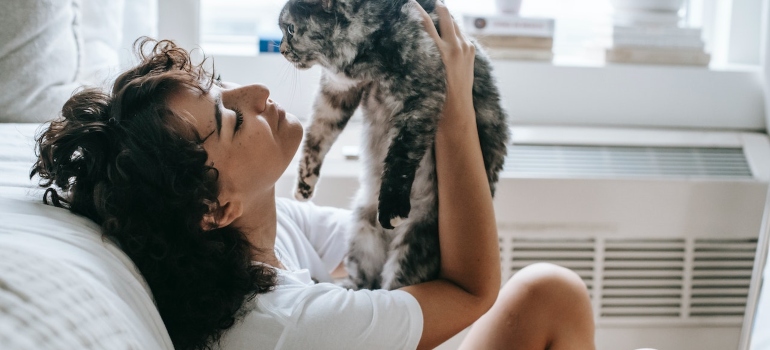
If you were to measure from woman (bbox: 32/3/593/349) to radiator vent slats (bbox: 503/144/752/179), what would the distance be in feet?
1.99

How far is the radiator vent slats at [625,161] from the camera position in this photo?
188cm

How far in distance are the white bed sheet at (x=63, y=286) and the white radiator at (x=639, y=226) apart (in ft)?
3.18

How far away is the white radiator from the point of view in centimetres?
185

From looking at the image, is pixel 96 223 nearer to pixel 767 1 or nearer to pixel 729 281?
pixel 729 281

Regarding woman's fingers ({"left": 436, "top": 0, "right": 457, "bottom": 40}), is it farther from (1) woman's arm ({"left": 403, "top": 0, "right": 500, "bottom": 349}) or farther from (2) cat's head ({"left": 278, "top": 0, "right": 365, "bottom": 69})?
(2) cat's head ({"left": 278, "top": 0, "right": 365, "bottom": 69})

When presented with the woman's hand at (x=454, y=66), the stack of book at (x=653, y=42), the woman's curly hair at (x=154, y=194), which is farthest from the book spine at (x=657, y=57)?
the woman's curly hair at (x=154, y=194)

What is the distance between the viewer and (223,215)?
1084 mm

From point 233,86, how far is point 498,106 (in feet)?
1.82

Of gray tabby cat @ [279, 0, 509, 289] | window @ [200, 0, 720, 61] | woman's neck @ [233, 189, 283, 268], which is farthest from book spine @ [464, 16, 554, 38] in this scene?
woman's neck @ [233, 189, 283, 268]

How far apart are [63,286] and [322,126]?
0.89m

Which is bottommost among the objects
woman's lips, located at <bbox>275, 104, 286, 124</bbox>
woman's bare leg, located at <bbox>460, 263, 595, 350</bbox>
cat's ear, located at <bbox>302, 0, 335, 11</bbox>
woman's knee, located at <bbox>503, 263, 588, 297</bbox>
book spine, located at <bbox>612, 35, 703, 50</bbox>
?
woman's bare leg, located at <bbox>460, 263, 595, 350</bbox>

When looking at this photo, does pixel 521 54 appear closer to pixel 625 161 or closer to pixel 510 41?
pixel 510 41

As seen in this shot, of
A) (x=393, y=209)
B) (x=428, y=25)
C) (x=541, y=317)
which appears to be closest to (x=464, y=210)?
(x=393, y=209)

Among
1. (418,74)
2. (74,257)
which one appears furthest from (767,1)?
(74,257)
